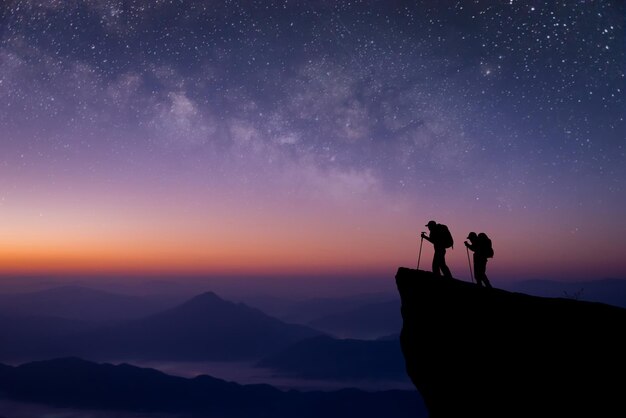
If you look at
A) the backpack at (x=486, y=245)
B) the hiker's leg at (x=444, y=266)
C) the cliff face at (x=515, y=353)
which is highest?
the backpack at (x=486, y=245)

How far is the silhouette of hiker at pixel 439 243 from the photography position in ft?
39.9

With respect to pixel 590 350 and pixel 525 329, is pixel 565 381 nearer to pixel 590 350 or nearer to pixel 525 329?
pixel 590 350

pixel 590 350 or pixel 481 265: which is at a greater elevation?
pixel 481 265

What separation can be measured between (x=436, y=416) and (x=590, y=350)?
18.9ft

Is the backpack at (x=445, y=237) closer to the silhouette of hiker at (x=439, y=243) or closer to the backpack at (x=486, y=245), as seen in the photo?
the silhouette of hiker at (x=439, y=243)

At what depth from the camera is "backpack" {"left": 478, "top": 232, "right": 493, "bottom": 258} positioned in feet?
36.9

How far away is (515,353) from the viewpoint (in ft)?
24.0

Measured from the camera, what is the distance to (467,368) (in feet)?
28.7

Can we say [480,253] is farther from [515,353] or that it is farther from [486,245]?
[515,353]

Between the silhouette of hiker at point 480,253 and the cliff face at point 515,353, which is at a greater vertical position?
the silhouette of hiker at point 480,253

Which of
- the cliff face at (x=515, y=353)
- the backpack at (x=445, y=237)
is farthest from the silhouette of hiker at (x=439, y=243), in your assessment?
the cliff face at (x=515, y=353)

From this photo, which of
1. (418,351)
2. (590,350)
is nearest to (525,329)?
(590,350)

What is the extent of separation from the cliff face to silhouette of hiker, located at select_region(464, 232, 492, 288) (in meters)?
1.12

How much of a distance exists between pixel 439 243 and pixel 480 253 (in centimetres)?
135
